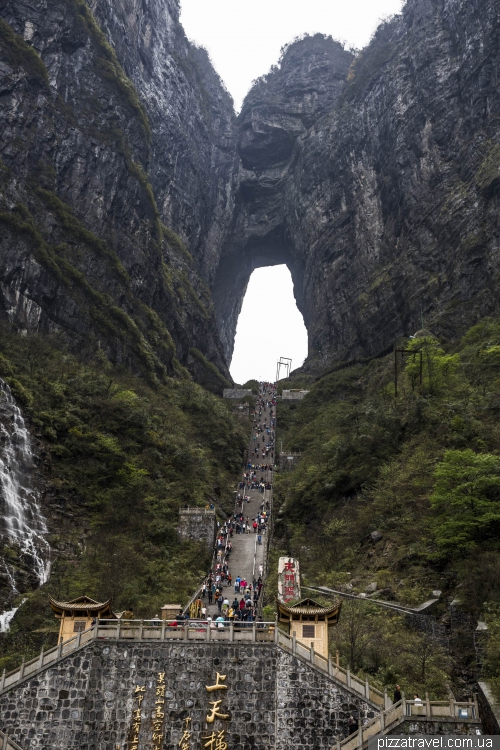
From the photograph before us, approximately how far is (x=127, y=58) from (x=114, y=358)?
1631 inches

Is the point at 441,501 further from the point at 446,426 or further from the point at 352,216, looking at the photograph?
the point at 352,216

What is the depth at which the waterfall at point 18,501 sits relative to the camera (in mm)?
28047

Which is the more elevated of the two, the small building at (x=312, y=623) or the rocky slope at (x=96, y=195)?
the rocky slope at (x=96, y=195)

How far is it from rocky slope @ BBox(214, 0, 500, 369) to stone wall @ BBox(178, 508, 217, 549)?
2762cm

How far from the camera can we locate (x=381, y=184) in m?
71.1

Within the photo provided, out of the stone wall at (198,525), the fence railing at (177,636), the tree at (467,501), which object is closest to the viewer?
the fence railing at (177,636)

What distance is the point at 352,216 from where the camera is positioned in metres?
75.2

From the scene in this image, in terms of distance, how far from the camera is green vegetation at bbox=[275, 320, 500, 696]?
2112cm

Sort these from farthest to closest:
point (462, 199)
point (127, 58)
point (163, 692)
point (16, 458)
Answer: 1. point (127, 58)
2. point (462, 199)
3. point (16, 458)
4. point (163, 692)

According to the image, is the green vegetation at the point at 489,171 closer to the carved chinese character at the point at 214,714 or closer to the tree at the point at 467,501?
the tree at the point at 467,501

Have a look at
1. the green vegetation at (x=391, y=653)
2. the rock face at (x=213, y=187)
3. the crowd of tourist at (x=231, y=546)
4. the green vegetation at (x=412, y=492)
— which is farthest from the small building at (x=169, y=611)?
the rock face at (x=213, y=187)

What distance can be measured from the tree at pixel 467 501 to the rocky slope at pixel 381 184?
2874cm

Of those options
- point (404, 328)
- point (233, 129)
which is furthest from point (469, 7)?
point (233, 129)

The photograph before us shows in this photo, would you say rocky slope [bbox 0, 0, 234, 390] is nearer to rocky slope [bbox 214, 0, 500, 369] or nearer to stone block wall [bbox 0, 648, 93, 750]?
rocky slope [bbox 214, 0, 500, 369]
